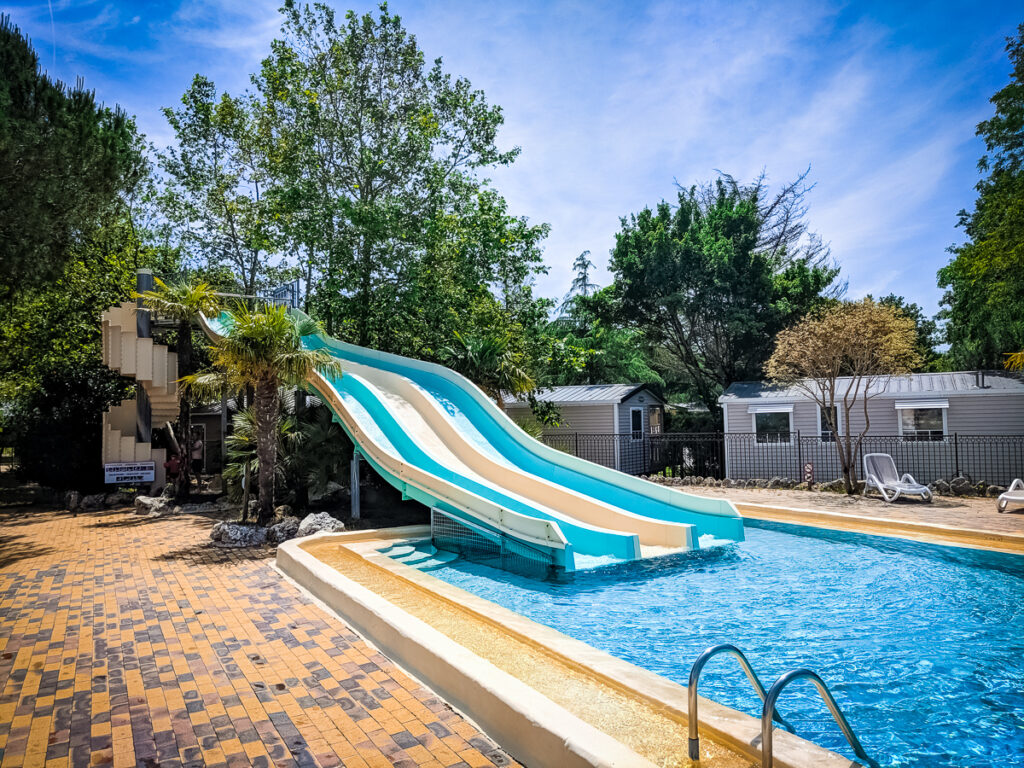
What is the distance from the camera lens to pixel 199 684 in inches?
177

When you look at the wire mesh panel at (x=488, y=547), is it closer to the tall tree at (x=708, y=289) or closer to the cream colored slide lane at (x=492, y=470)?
the cream colored slide lane at (x=492, y=470)

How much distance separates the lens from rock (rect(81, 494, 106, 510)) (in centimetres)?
1491

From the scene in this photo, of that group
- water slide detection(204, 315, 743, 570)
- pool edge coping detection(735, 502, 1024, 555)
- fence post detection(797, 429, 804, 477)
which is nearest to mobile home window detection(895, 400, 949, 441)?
fence post detection(797, 429, 804, 477)

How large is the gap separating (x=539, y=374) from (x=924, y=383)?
11.4 meters

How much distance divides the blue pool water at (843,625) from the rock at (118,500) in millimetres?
10760

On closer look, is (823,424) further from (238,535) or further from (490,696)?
(490,696)

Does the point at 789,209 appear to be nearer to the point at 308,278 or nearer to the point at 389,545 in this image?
the point at 308,278

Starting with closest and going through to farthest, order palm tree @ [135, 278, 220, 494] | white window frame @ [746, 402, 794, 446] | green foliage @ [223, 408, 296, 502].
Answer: green foliage @ [223, 408, 296, 502], palm tree @ [135, 278, 220, 494], white window frame @ [746, 402, 794, 446]

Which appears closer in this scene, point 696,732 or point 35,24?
point 696,732

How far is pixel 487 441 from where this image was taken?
13312 mm

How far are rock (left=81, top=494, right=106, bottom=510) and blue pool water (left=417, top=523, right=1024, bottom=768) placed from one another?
35.7 ft

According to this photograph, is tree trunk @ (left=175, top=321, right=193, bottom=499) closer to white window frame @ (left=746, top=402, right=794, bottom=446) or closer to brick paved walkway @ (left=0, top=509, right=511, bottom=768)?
brick paved walkway @ (left=0, top=509, right=511, bottom=768)

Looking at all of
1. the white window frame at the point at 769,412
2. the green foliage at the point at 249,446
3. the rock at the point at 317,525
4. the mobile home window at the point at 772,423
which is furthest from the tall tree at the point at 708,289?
the rock at the point at 317,525

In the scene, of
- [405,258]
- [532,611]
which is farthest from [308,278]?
[532,611]
